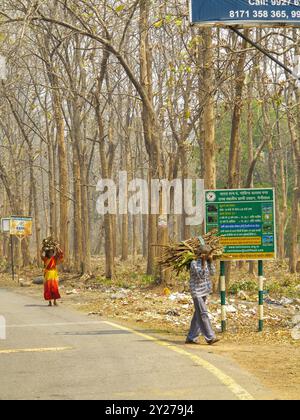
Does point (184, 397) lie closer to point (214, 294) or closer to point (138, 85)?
point (214, 294)

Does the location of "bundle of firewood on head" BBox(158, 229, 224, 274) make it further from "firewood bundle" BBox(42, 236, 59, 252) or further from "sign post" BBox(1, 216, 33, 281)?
"sign post" BBox(1, 216, 33, 281)

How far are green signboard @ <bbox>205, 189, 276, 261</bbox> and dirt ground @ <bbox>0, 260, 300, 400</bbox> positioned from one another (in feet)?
5.11

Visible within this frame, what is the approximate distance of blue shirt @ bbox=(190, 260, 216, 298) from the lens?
12898 millimetres

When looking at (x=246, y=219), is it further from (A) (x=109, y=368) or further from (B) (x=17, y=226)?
(B) (x=17, y=226)

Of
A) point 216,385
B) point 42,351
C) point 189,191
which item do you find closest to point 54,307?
point 42,351

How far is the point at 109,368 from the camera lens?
10.2 metres

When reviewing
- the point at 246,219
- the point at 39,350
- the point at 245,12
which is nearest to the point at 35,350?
the point at 39,350

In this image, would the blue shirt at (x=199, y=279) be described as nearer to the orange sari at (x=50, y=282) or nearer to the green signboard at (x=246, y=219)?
the green signboard at (x=246, y=219)

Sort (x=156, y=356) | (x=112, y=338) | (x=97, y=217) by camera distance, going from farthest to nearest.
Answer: (x=97, y=217)
(x=112, y=338)
(x=156, y=356)

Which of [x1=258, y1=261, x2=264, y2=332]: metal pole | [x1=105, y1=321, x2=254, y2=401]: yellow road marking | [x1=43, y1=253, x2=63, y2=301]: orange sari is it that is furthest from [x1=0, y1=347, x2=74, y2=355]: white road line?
[x1=43, y1=253, x2=63, y2=301]: orange sari

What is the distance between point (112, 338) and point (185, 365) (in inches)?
127

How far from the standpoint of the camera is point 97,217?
8619 cm

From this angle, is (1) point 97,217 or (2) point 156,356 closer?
(2) point 156,356

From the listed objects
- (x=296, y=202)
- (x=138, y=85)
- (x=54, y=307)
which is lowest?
Result: (x=54, y=307)
